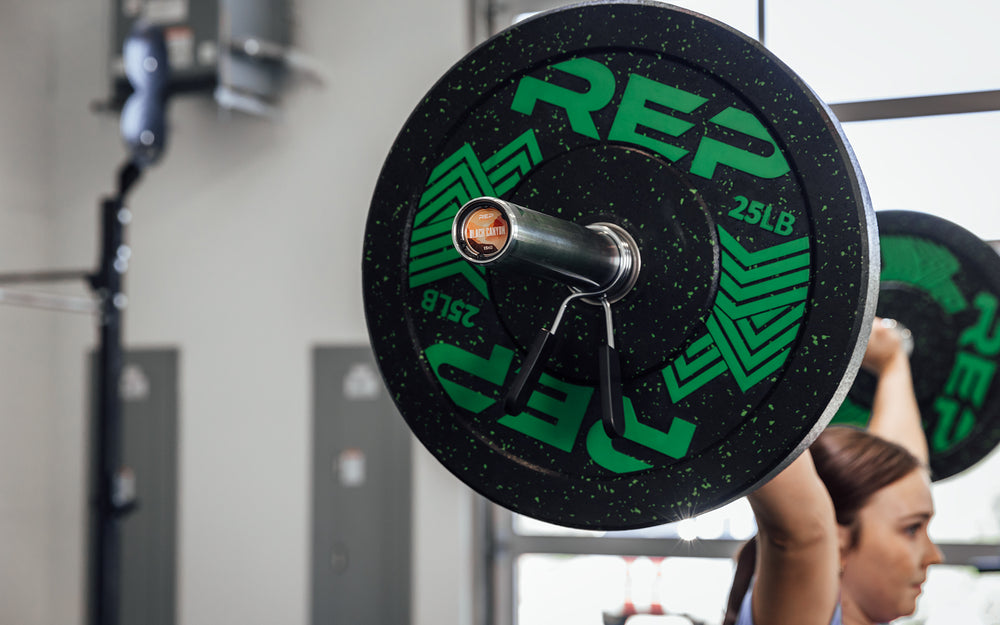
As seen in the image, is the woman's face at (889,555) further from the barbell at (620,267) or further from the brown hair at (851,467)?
the barbell at (620,267)

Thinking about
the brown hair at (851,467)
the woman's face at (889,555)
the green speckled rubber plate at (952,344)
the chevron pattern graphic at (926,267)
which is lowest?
the woman's face at (889,555)

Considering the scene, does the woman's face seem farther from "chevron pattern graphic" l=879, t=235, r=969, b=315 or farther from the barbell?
the barbell

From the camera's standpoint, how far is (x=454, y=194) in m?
0.77

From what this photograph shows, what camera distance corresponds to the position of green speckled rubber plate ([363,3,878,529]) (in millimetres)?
636

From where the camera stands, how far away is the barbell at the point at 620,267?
2.07ft

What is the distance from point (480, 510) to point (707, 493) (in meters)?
3.45

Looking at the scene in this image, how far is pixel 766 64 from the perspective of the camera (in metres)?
0.65

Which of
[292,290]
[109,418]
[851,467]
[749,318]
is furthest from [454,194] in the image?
[292,290]

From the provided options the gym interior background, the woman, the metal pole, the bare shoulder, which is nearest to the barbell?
the bare shoulder

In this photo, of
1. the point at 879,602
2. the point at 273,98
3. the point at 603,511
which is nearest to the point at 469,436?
the point at 603,511

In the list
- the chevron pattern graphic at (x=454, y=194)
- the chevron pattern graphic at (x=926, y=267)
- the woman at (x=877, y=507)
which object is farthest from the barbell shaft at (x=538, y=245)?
the chevron pattern graphic at (x=926, y=267)

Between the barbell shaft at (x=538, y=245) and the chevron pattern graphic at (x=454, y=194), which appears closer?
the barbell shaft at (x=538, y=245)

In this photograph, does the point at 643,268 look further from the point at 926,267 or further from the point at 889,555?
the point at 926,267

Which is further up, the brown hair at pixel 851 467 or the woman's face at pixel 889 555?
the brown hair at pixel 851 467
